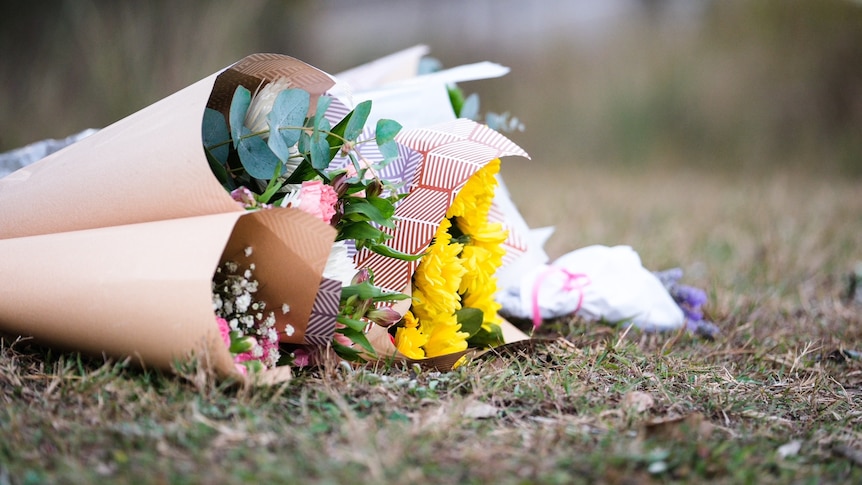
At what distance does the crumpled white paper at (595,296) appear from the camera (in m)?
1.96

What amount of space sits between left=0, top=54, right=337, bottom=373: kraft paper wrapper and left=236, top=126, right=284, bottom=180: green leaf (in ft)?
0.39

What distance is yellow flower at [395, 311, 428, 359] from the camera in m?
1.50

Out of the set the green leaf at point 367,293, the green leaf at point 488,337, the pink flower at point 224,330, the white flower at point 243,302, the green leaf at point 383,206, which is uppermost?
the green leaf at point 383,206

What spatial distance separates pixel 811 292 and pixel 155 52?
3.07 meters

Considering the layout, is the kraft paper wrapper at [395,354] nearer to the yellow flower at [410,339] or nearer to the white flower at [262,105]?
the yellow flower at [410,339]

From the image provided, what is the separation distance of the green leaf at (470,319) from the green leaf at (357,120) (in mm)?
441

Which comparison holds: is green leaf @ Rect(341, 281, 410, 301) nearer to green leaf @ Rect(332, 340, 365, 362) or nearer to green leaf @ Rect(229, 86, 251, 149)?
green leaf @ Rect(332, 340, 365, 362)

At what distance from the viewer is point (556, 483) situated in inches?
36.6

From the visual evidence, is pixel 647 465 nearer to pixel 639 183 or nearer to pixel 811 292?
pixel 811 292

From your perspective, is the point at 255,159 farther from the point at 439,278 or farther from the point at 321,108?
the point at 439,278

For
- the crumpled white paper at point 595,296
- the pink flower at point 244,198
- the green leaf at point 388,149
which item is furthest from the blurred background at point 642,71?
the pink flower at point 244,198

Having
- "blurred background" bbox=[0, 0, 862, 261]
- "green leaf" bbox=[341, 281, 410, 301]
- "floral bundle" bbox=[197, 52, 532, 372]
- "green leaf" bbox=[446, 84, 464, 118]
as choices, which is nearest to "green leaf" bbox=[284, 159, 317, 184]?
"floral bundle" bbox=[197, 52, 532, 372]

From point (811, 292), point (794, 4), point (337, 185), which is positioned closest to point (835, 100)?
point (794, 4)

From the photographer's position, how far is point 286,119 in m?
1.39
